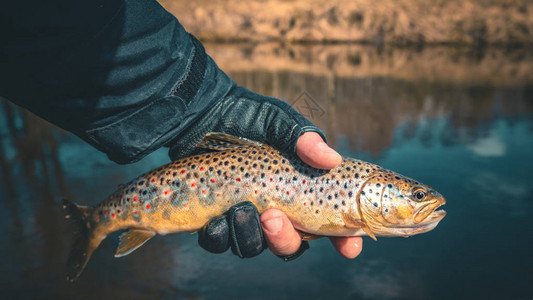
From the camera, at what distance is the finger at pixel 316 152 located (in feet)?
9.73

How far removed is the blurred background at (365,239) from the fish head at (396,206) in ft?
5.70

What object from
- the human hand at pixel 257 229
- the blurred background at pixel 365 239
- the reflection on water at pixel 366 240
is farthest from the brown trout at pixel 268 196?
the blurred background at pixel 365 239

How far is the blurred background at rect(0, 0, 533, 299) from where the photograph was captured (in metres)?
8.83

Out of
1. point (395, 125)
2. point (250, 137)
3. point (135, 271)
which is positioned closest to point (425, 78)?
point (395, 125)

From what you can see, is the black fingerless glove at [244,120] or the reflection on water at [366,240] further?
the reflection on water at [366,240]

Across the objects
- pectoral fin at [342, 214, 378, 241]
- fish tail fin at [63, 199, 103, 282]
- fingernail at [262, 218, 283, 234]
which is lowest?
fish tail fin at [63, 199, 103, 282]

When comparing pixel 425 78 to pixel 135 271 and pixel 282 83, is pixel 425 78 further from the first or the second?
pixel 135 271

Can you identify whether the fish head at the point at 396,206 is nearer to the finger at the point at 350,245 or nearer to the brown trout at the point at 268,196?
the brown trout at the point at 268,196

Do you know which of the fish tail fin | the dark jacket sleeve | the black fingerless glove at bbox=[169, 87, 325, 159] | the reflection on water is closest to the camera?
the dark jacket sleeve

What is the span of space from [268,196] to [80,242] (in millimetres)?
2045

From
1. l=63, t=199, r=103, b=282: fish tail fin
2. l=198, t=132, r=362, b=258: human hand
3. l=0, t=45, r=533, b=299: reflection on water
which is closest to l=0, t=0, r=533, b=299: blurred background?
l=0, t=45, r=533, b=299: reflection on water

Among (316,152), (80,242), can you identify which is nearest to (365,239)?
(316,152)

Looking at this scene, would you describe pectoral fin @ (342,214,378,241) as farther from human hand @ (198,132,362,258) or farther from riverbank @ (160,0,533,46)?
riverbank @ (160,0,533,46)

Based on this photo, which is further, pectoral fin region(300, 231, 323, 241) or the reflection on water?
the reflection on water
